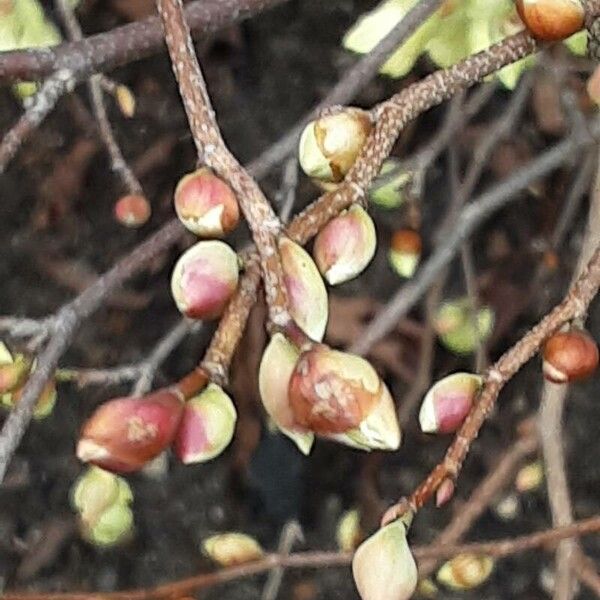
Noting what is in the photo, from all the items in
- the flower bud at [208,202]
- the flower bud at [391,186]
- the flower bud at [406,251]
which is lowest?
the flower bud at [406,251]

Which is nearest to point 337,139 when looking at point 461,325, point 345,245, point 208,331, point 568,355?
point 345,245

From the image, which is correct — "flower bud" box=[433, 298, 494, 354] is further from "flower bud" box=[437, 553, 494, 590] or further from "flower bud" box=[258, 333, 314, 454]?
"flower bud" box=[258, 333, 314, 454]

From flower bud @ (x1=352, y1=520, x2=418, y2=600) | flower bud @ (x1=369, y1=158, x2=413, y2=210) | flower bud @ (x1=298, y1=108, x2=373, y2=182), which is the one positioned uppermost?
flower bud @ (x1=298, y1=108, x2=373, y2=182)

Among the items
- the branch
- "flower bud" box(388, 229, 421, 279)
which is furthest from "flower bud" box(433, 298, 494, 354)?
the branch

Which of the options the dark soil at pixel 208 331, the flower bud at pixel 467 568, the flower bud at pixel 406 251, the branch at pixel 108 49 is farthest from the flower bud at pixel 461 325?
the branch at pixel 108 49

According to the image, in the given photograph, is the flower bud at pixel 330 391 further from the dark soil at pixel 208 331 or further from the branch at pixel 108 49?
the dark soil at pixel 208 331

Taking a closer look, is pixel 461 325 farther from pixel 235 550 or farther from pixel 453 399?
pixel 453 399
